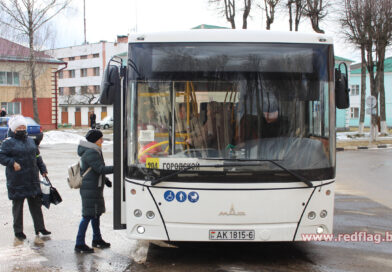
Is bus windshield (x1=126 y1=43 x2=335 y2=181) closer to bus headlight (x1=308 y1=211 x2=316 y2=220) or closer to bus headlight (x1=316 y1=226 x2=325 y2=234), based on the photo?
bus headlight (x1=308 y1=211 x2=316 y2=220)

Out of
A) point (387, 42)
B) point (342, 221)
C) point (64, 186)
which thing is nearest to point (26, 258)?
point (342, 221)

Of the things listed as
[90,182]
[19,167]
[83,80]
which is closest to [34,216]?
[19,167]

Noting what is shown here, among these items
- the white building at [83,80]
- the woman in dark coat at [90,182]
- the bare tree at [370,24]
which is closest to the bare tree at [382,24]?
the bare tree at [370,24]

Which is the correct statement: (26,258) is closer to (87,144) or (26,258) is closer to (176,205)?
(87,144)

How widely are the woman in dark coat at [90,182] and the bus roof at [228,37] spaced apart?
157 cm

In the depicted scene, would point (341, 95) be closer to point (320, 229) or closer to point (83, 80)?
point (320, 229)

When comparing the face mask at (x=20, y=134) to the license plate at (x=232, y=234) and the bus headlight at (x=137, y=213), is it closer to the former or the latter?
the bus headlight at (x=137, y=213)

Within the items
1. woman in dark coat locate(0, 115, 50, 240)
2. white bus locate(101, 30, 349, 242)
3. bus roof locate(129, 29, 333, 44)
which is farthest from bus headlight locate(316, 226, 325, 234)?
woman in dark coat locate(0, 115, 50, 240)

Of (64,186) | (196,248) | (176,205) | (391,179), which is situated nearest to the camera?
(176,205)

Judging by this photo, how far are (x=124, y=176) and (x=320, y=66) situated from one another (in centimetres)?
268

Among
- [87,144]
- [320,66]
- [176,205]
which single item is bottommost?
[176,205]

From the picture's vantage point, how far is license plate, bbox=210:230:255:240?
19.1ft

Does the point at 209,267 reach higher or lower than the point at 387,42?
lower

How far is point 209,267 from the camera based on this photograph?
608 cm
